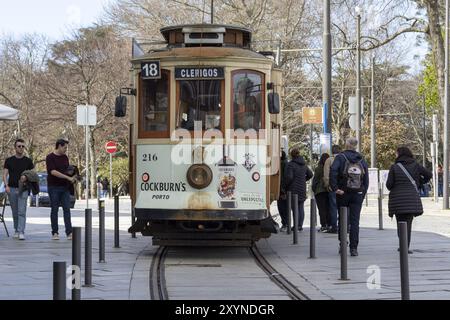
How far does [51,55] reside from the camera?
178ft

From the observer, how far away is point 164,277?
38.8ft

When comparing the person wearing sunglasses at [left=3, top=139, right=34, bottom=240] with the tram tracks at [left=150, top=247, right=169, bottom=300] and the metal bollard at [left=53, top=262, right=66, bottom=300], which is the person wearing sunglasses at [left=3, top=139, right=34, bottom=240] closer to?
the tram tracks at [left=150, top=247, right=169, bottom=300]

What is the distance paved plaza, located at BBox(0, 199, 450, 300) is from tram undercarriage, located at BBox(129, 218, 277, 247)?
0.44m

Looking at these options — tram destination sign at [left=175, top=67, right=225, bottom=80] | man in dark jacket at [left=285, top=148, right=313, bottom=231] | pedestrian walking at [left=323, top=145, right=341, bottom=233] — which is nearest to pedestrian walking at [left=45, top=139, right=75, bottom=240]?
tram destination sign at [left=175, top=67, right=225, bottom=80]

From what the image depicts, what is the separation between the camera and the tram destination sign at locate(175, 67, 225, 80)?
555 inches

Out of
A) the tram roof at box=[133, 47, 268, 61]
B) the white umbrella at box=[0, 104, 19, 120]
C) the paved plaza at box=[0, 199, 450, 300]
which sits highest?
the tram roof at box=[133, 47, 268, 61]

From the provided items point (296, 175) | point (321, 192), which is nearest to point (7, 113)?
point (296, 175)

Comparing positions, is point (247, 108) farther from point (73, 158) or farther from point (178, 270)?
point (73, 158)

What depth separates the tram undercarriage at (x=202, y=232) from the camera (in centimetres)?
1420

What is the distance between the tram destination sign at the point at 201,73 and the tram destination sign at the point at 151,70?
1.26 ft

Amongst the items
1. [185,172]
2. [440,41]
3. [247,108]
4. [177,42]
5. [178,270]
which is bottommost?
[178,270]
